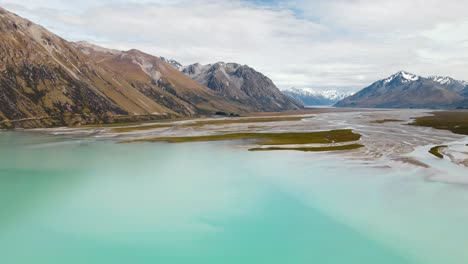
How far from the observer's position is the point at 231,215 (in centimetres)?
3459

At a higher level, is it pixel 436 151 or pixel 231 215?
pixel 436 151

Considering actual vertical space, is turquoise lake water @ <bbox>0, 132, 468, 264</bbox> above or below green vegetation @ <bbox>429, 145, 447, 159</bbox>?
below

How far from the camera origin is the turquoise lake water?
86.5 ft

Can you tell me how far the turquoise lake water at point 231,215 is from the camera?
2636 cm

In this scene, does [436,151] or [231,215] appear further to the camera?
[436,151]

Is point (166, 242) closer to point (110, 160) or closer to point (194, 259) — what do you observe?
point (194, 259)

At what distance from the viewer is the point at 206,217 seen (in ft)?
112

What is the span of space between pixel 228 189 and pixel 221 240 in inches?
630

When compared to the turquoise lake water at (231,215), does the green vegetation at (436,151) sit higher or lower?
higher

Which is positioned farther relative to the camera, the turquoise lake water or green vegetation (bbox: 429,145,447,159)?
green vegetation (bbox: 429,145,447,159)

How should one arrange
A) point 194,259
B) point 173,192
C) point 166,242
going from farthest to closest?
1. point 173,192
2. point 166,242
3. point 194,259

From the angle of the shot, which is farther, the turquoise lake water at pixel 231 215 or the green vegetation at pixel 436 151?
the green vegetation at pixel 436 151

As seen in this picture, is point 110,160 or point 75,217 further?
point 110,160

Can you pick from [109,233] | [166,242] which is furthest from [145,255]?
[109,233]
